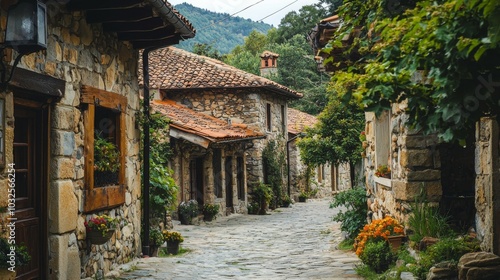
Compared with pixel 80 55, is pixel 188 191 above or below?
below

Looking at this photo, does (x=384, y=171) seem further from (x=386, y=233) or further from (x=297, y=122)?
(x=297, y=122)

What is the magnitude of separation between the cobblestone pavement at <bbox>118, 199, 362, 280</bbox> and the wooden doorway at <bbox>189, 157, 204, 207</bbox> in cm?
100

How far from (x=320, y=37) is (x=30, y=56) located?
4.37 metres

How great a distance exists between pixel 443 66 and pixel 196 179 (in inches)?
566

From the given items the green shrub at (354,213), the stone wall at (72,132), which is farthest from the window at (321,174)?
the stone wall at (72,132)

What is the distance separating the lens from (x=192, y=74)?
20.4 m

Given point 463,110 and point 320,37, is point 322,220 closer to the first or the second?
point 320,37

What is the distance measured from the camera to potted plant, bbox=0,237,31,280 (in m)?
4.54

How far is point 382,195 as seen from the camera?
8.74 meters

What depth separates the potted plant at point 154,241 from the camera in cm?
945

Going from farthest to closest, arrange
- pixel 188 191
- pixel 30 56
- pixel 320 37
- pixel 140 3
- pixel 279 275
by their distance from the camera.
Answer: pixel 188 191 < pixel 320 37 < pixel 279 275 < pixel 140 3 < pixel 30 56

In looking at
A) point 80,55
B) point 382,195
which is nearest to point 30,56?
point 80,55

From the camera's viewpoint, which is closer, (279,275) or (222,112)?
(279,275)

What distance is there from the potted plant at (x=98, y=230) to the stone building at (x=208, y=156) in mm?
8188
